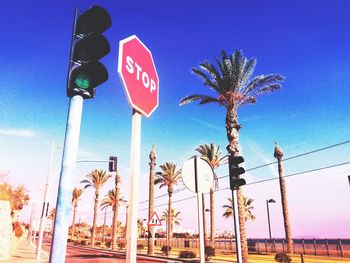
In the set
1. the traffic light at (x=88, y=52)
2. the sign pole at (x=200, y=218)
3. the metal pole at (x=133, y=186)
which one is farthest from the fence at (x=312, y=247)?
the traffic light at (x=88, y=52)

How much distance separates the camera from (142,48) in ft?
9.39

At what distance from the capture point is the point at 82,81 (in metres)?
2.55

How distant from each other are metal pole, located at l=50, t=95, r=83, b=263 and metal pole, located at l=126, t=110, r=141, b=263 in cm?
44

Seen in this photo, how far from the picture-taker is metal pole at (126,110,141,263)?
216cm

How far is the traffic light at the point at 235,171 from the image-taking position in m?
6.00

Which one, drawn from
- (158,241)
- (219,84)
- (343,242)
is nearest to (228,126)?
(219,84)

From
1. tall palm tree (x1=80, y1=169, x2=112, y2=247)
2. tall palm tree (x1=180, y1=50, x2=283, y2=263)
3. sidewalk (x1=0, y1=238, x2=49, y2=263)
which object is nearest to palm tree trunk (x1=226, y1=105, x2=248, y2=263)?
tall palm tree (x1=180, y1=50, x2=283, y2=263)

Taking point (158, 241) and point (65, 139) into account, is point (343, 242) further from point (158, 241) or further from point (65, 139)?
point (158, 241)

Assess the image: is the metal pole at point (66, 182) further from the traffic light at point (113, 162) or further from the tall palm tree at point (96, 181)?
the tall palm tree at point (96, 181)

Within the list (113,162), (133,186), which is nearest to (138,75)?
(133,186)

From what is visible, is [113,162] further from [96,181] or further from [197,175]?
[96,181]

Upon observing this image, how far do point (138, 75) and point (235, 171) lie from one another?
411cm

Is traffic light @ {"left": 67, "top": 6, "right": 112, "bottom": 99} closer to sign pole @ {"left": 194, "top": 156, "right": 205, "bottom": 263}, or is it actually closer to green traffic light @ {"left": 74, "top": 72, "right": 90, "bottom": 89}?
green traffic light @ {"left": 74, "top": 72, "right": 90, "bottom": 89}

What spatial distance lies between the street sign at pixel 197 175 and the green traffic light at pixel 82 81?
1.87 m
